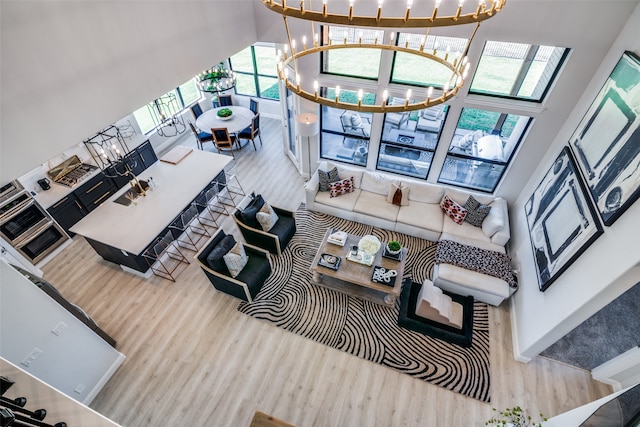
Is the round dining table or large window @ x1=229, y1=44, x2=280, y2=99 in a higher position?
large window @ x1=229, y1=44, x2=280, y2=99

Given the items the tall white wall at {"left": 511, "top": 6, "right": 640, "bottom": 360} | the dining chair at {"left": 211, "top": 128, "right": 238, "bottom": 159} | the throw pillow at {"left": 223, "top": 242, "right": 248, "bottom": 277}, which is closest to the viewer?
the tall white wall at {"left": 511, "top": 6, "right": 640, "bottom": 360}

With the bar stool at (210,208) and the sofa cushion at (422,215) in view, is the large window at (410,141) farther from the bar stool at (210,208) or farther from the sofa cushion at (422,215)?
the bar stool at (210,208)

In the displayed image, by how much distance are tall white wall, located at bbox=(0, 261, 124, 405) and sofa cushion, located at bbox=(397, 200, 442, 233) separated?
528 cm

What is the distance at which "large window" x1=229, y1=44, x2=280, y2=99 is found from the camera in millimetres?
8789

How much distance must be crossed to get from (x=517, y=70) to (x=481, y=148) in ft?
4.98

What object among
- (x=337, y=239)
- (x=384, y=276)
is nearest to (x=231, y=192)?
(x=337, y=239)

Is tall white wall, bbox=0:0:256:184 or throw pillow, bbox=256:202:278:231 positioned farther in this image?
throw pillow, bbox=256:202:278:231

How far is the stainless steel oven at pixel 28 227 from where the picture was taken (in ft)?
Answer: 16.6

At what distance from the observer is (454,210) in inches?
231

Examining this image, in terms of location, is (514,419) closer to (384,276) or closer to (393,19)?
(384,276)

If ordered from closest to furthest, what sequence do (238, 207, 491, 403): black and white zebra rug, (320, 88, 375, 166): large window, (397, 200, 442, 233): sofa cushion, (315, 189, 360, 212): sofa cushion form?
(238, 207, 491, 403): black and white zebra rug < (397, 200, 442, 233): sofa cushion < (315, 189, 360, 212): sofa cushion < (320, 88, 375, 166): large window

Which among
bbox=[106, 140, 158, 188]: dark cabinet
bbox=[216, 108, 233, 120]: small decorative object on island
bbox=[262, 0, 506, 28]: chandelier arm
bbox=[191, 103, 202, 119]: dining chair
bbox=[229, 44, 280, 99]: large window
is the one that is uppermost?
bbox=[262, 0, 506, 28]: chandelier arm

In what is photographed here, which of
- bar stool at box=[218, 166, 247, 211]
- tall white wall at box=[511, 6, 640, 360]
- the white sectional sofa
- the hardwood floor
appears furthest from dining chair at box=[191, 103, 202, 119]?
tall white wall at box=[511, 6, 640, 360]

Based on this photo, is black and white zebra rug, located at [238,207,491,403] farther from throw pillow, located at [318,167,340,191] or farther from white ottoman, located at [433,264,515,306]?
throw pillow, located at [318,167,340,191]
